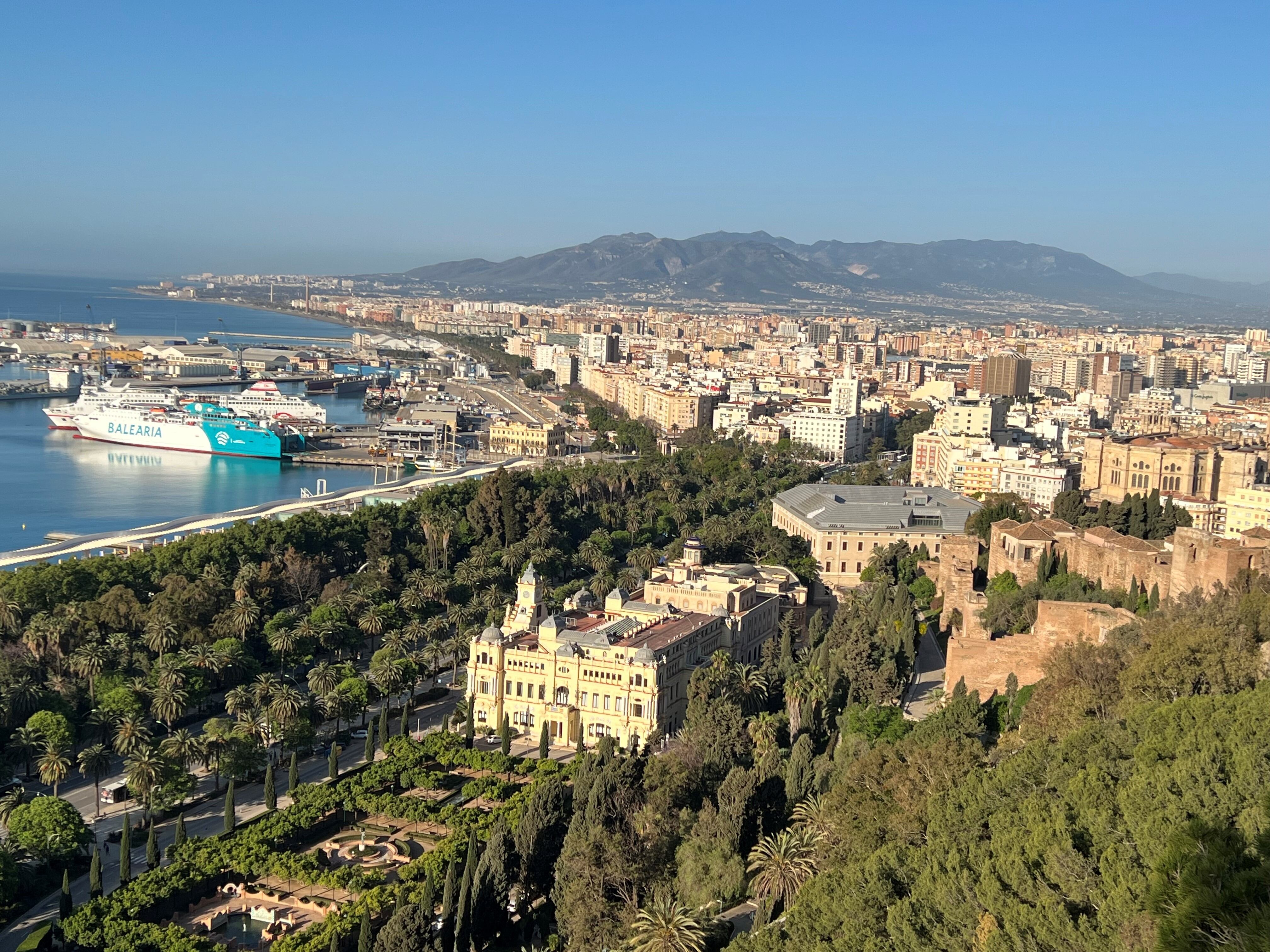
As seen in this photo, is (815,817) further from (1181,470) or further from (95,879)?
(1181,470)

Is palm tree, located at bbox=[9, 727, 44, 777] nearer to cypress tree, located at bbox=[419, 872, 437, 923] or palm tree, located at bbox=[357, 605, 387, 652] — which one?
palm tree, located at bbox=[357, 605, 387, 652]

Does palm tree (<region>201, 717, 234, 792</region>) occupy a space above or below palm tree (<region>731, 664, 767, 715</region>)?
below

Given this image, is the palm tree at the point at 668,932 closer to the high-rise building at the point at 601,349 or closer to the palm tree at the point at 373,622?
the palm tree at the point at 373,622

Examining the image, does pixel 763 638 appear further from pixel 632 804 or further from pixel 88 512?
pixel 88 512

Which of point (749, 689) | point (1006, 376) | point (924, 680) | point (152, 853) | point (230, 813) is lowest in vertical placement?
point (152, 853)

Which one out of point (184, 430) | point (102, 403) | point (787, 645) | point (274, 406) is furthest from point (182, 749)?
point (102, 403)

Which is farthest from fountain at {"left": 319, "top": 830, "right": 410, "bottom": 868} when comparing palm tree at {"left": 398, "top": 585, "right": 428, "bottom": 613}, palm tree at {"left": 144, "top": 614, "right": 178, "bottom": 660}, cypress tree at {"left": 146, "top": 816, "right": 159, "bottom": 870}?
palm tree at {"left": 398, "top": 585, "right": 428, "bottom": 613}
